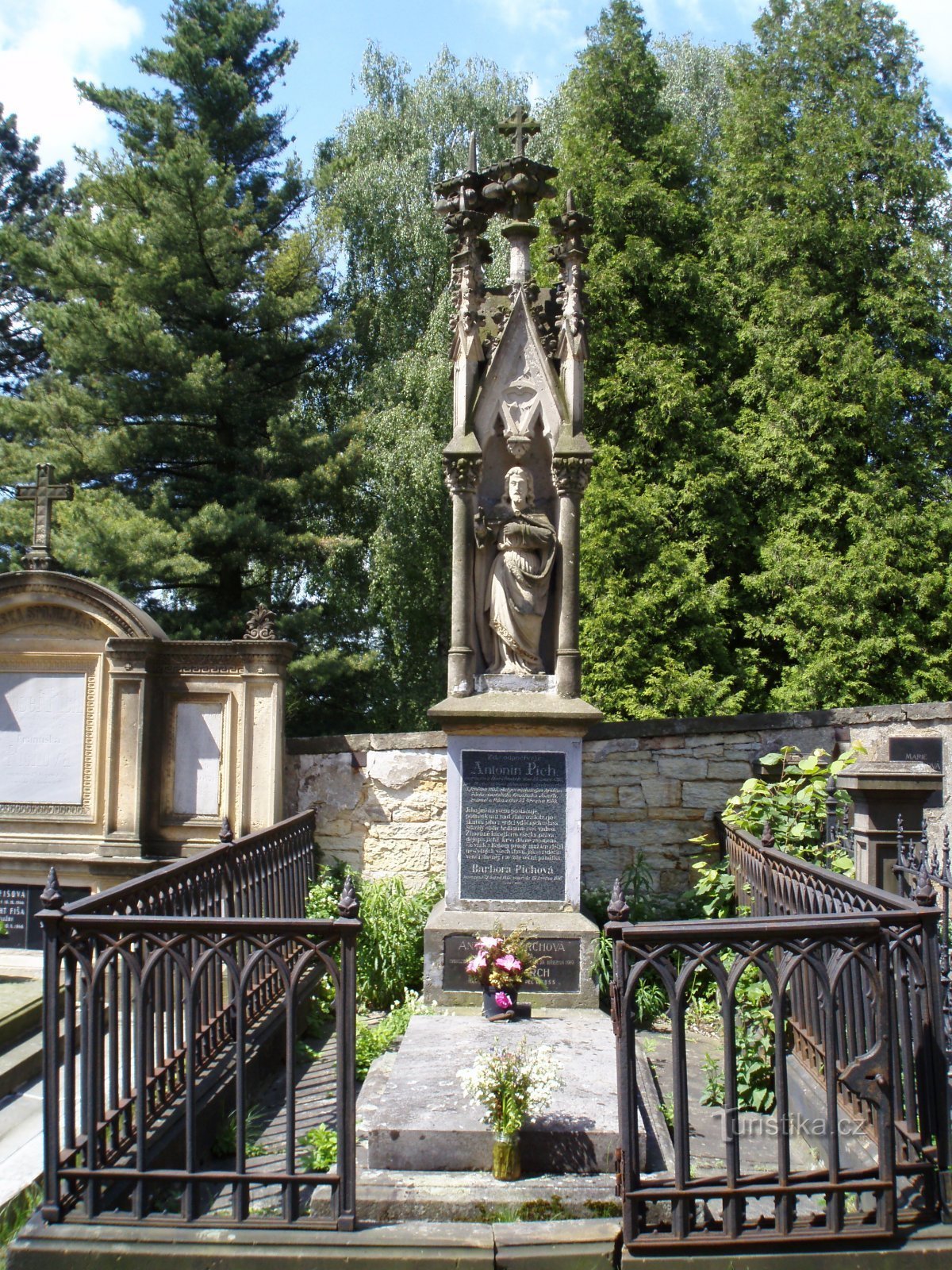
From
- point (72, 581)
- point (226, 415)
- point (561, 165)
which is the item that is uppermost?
point (561, 165)

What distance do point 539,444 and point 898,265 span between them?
8781 millimetres

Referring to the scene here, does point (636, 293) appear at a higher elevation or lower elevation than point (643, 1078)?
higher

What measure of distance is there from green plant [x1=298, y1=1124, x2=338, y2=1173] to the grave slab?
0.16 m

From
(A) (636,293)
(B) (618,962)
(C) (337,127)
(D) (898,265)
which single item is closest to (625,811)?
(B) (618,962)

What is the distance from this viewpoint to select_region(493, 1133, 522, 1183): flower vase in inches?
138

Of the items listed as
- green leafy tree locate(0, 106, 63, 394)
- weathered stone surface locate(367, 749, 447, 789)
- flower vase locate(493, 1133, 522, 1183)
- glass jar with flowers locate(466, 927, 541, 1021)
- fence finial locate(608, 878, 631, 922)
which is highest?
green leafy tree locate(0, 106, 63, 394)

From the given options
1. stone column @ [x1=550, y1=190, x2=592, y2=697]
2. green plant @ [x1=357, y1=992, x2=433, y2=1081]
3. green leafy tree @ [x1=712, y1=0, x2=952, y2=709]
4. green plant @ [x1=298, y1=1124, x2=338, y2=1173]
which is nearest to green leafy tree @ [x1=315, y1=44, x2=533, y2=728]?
green leafy tree @ [x1=712, y1=0, x2=952, y2=709]

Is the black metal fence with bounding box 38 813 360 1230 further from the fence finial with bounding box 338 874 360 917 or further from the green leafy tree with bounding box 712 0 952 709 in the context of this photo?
the green leafy tree with bounding box 712 0 952 709

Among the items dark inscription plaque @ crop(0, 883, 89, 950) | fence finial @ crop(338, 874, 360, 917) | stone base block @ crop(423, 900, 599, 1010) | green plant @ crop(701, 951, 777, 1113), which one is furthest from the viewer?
dark inscription plaque @ crop(0, 883, 89, 950)

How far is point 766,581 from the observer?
1205 cm

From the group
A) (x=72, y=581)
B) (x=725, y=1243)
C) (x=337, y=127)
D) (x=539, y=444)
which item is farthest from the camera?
(x=337, y=127)

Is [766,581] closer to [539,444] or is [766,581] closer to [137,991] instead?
[539,444]

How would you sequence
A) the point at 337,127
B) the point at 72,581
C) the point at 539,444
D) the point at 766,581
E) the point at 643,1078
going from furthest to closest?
the point at 337,127, the point at 766,581, the point at 72,581, the point at 539,444, the point at 643,1078

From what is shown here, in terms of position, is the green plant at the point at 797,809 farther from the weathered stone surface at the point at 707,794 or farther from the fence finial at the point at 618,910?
the fence finial at the point at 618,910
